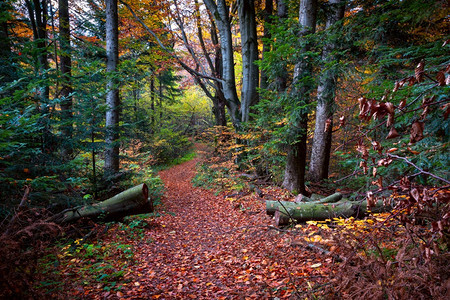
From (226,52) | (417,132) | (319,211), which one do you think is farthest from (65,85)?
(417,132)

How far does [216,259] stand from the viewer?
4.70 m

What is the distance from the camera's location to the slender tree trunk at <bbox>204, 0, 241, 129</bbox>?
1026 centimetres

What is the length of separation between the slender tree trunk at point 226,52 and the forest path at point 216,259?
16.8ft

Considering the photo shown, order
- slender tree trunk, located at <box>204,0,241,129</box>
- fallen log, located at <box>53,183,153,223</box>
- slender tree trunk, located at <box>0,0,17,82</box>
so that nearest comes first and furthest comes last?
slender tree trunk, located at <box>0,0,17,82</box> → fallen log, located at <box>53,183,153,223</box> → slender tree trunk, located at <box>204,0,241,129</box>

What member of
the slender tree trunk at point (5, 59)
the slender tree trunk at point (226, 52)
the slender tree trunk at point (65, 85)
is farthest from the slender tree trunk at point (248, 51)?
the slender tree trunk at point (5, 59)

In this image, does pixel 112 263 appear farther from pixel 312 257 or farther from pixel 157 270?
pixel 312 257

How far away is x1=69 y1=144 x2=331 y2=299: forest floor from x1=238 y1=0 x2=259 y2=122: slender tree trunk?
4.98m

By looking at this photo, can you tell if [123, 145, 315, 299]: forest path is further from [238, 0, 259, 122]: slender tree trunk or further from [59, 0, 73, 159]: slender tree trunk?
[238, 0, 259, 122]: slender tree trunk

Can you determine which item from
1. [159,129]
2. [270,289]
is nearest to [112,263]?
[270,289]

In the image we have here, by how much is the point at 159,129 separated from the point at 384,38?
51.6 feet

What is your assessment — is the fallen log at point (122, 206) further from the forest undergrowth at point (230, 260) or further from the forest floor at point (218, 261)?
the forest floor at point (218, 261)

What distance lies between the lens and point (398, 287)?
7.04ft

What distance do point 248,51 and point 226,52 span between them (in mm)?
1116

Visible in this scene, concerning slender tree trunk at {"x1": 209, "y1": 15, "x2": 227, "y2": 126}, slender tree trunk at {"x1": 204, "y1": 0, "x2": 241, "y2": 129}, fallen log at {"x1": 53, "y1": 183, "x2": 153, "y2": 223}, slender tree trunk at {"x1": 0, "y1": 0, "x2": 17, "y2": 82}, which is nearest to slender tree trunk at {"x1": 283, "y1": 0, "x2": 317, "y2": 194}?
slender tree trunk at {"x1": 204, "y1": 0, "x2": 241, "y2": 129}
